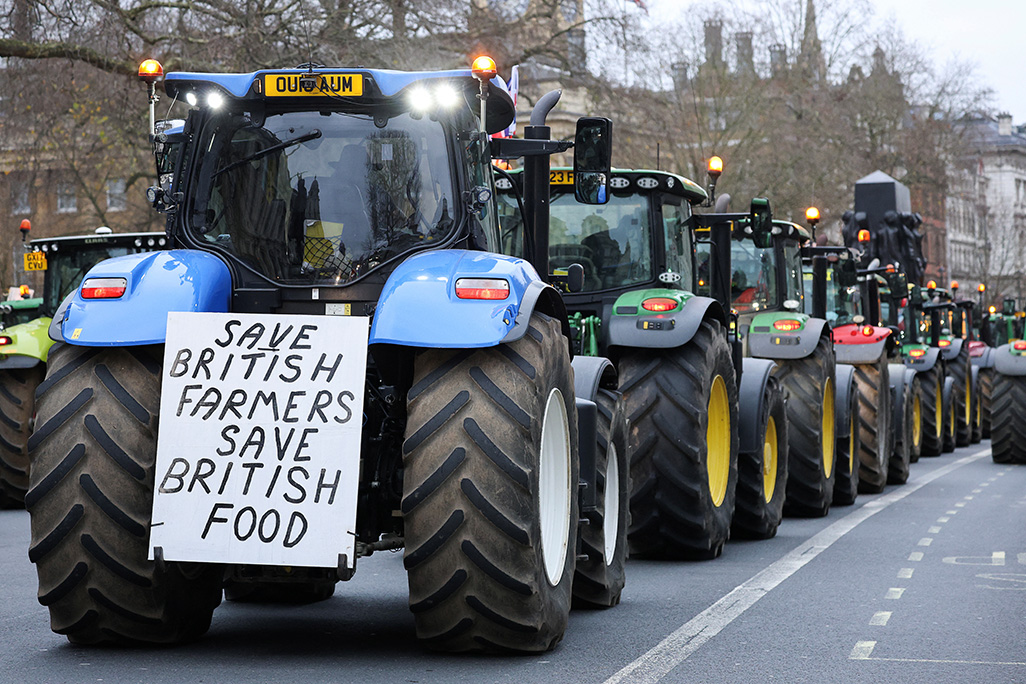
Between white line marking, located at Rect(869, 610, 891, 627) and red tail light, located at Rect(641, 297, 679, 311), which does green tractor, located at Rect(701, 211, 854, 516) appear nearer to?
red tail light, located at Rect(641, 297, 679, 311)

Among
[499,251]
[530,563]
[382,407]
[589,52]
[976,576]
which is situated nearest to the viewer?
[530,563]

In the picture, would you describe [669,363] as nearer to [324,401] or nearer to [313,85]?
[313,85]

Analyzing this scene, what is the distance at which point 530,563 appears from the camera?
20.1 ft

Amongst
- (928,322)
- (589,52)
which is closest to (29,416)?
(928,322)

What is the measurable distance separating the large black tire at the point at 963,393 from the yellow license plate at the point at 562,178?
1763 centimetres

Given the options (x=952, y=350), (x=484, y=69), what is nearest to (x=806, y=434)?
(x=484, y=69)

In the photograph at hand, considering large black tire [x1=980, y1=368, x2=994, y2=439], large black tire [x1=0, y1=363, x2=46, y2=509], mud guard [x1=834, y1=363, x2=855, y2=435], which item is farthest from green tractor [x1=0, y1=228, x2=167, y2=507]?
large black tire [x1=980, y1=368, x2=994, y2=439]

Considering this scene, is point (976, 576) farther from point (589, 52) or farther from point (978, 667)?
point (589, 52)

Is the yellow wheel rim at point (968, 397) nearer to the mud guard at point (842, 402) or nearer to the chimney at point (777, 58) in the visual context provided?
the mud guard at point (842, 402)

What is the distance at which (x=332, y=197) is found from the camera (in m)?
6.85

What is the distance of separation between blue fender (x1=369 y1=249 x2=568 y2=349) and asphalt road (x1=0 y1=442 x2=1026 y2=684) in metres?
1.29

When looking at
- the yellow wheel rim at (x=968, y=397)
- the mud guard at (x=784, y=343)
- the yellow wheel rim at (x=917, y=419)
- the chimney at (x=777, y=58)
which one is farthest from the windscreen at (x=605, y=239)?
the chimney at (x=777, y=58)

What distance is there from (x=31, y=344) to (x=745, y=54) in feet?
109

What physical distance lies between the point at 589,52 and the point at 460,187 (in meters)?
25.3
